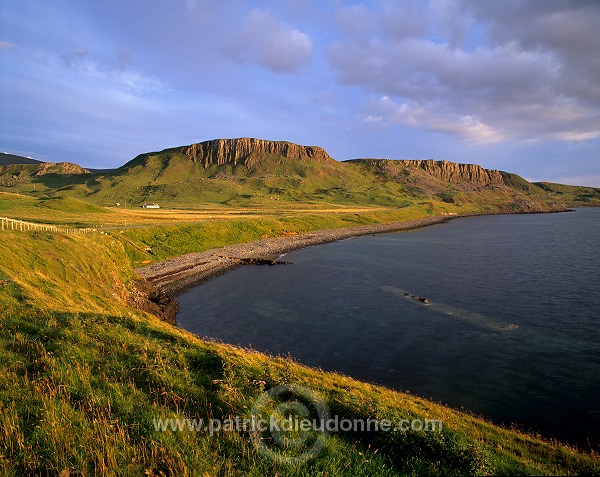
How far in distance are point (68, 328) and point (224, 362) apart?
6778 millimetres

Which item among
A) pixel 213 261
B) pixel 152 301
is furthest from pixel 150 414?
pixel 213 261

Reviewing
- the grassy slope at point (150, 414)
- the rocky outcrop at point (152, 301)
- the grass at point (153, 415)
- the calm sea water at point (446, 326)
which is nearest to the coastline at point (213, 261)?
the rocky outcrop at point (152, 301)

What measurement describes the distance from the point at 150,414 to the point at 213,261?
211ft

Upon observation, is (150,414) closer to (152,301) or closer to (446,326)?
(446,326)

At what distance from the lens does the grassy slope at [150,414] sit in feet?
23.9

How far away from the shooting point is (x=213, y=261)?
234 ft

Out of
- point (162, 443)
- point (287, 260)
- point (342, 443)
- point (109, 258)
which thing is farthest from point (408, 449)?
point (287, 260)

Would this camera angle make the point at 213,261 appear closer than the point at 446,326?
No

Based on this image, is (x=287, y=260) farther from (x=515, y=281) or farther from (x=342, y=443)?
(x=342, y=443)

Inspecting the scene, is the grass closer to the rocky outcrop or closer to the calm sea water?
the calm sea water

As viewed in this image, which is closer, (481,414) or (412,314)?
(481,414)

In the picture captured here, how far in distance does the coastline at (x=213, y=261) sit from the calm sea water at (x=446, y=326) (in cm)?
357

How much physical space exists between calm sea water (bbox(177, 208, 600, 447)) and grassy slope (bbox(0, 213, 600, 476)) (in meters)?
11.0

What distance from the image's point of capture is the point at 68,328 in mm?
14109
